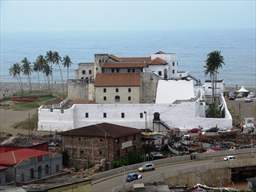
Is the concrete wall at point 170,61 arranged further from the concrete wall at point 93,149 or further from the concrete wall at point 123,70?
the concrete wall at point 93,149

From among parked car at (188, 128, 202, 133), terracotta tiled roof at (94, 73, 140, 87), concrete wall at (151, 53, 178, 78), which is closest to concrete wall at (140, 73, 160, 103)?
terracotta tiled roof at (94, 73, 140, 87)

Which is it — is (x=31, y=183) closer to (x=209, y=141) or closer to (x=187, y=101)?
(x=209, y=141)

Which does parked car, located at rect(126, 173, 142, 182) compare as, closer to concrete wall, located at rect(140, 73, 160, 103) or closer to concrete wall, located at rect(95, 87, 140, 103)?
concrete wall, located at rect(95, 87, 140, 103)

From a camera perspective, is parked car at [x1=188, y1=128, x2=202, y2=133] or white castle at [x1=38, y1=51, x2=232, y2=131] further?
white castle at [x1=38, y1=51, x2=232, y2=131]

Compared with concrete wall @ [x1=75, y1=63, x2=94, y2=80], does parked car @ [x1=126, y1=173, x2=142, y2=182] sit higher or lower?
lower

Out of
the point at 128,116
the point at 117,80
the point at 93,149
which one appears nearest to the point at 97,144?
the point at 93,149

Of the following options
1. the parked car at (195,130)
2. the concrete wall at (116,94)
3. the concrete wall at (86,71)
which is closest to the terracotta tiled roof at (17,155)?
the parked car at (195,130)

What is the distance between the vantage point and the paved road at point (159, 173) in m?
40.1

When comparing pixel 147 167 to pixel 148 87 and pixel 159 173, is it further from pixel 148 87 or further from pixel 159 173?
pixel 148 87

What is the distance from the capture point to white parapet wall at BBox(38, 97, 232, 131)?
55844 millimetres

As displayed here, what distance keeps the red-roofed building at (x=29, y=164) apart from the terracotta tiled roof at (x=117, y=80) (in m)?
15.6

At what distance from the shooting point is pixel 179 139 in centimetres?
5234

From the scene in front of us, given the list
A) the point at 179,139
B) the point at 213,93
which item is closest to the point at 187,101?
the point at 179,139

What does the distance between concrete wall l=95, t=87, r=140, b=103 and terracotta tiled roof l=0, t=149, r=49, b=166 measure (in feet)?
51.9
